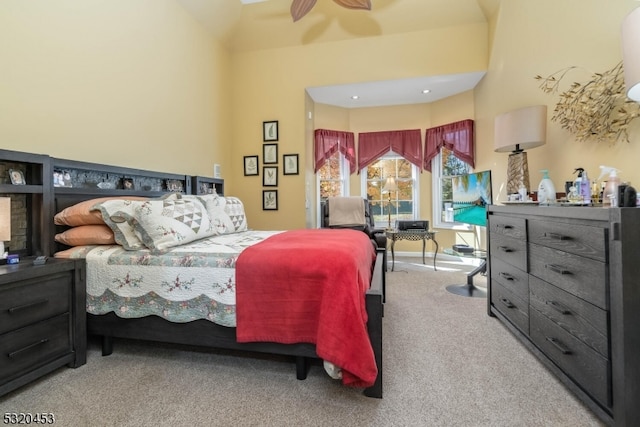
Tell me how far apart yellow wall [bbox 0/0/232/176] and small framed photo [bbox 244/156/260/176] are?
0.57m

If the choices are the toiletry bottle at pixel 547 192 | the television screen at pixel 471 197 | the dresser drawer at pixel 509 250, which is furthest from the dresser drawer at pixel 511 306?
the television screen at pixel 471 197

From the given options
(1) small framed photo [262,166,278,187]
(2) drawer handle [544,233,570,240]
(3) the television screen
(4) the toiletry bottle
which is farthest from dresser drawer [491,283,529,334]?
(1) small framed photo [262,166,278,187]

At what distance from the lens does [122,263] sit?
175cm

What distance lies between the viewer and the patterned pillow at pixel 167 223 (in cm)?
180

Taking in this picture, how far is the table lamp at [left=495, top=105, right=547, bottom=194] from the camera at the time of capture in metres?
2.34

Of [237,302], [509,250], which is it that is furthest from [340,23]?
[237,302]

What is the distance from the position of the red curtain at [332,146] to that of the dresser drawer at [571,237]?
3.64 meters

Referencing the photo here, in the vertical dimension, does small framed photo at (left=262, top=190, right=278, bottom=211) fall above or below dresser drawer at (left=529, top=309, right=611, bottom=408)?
above

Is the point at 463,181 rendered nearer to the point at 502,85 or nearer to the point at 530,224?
the point at 502,85

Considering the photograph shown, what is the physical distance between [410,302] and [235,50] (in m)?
4.36

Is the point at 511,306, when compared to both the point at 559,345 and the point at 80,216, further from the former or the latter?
the point at 80,216

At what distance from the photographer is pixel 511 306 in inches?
81.9

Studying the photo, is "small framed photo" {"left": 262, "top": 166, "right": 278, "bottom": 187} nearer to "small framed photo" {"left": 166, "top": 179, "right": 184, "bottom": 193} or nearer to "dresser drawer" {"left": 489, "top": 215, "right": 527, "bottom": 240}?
"small framed photo" {"left": 166, "top": 179, "right": 184, "bottom": 193}

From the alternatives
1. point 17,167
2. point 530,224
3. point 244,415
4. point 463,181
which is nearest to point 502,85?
point 463,181
